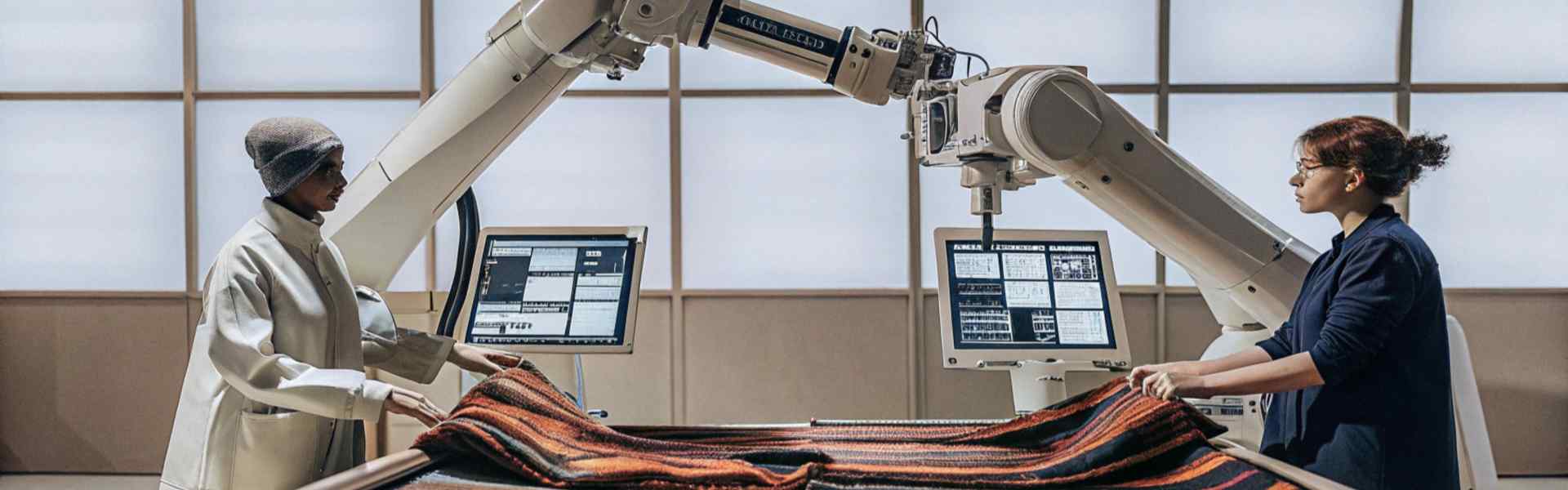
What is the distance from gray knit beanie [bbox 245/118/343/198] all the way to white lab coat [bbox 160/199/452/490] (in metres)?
0.05

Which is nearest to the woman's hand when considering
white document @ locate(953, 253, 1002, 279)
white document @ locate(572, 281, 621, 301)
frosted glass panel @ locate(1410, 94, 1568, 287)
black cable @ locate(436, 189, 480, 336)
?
white document @ locate(953, 253, 1002, 279)

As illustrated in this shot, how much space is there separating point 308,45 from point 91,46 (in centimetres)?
91

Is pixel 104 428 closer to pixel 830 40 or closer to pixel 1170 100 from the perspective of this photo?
pixel 830 40

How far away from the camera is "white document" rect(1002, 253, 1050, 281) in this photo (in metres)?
2.98

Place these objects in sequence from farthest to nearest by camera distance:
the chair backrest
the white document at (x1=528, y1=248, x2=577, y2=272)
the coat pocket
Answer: the white document at (x1=528, y1=248, x2=577, y2=272)
the chair backrest
the coat pocket

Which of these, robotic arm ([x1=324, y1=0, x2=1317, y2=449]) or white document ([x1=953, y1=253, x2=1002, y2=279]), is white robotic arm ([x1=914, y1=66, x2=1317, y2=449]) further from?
white document ([x1=953, y1=253, x2=1002, y2=279])

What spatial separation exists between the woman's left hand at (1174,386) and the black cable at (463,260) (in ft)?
6.00

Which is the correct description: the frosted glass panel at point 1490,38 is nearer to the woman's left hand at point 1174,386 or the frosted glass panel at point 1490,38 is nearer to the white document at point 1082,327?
the white document at point 1082,327

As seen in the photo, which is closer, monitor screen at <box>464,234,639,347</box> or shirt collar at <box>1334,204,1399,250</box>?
shirt collar at <box>1334,204,1399,250</box>

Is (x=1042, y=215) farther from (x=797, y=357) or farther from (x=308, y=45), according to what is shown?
(x=308, y=45)

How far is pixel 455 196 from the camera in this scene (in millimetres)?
2539

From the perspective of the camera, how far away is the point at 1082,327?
2.92 m

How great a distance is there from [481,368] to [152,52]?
3.31m

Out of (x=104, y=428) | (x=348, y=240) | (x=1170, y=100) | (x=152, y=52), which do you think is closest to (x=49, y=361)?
(x=104, y=428)
